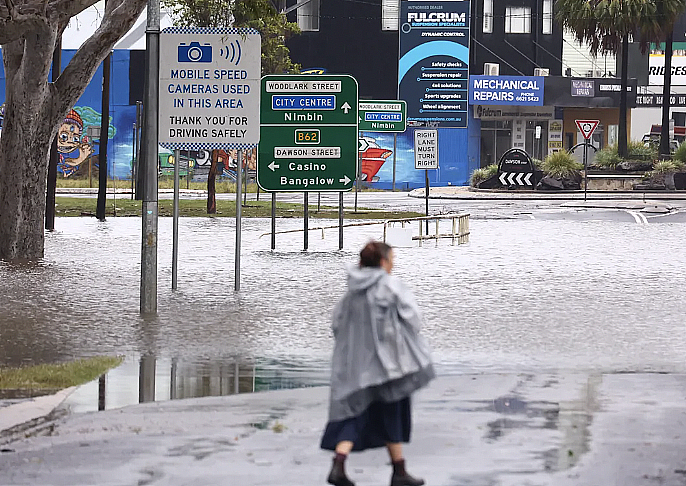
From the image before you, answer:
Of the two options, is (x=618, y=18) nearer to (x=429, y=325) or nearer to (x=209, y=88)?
(x=209, y=88)

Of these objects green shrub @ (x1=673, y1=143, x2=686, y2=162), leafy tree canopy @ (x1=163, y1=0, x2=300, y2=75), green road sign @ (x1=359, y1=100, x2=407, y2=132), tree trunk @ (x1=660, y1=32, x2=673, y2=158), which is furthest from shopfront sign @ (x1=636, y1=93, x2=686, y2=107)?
green road sign @ (x1=359, y1=100, x2=407, y2=132)

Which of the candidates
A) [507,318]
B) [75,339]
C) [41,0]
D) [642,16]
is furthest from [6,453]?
[642,16]

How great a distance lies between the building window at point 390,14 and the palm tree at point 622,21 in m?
10.2

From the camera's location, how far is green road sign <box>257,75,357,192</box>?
21.8 m

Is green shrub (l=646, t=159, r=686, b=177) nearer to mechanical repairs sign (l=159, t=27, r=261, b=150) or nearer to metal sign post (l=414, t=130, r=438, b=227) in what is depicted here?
metal sign post (l=414, t=130, r=438, b=227)

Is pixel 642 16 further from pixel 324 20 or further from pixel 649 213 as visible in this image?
pixel 649 213

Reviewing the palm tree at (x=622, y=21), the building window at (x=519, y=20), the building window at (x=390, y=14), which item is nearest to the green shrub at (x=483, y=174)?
the palm tree at (x=622, y=21)

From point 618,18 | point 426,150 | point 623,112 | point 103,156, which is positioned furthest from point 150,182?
point 618,18

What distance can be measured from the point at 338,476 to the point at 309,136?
16.0 m

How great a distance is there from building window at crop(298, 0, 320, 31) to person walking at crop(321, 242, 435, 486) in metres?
63.0

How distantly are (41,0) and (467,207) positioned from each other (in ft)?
85.1

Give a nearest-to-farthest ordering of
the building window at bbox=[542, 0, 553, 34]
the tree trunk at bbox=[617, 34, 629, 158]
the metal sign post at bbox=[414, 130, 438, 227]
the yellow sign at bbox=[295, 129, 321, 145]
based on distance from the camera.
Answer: the yellow sign at bbox=[295, 129, 321, 145], the metal sign post at bbox=[414, 130, 438, 227], the tree trunk at bbox=[617, 34, 629, 158], the building window at bbox=[542, 0, 553, 34]

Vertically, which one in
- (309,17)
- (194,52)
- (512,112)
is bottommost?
(194,52)

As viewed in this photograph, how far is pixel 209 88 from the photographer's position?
1587cm
